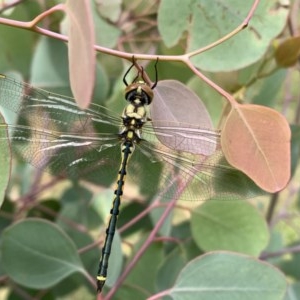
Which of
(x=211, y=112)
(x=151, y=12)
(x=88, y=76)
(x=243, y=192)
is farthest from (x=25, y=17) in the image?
(x=88, y=76)

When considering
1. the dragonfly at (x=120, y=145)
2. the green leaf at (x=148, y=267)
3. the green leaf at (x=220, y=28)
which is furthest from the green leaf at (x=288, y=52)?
the green leaf at (x=148, y=267)

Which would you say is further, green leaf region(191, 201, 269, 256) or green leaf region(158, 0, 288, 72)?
green leaf region(191, 201, 269, 256)

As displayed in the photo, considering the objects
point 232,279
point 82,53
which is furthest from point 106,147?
point 82,53

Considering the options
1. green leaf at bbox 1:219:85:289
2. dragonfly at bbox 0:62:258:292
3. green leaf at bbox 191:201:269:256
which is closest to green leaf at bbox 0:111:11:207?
dragonfly at bbox 0:62:258:292

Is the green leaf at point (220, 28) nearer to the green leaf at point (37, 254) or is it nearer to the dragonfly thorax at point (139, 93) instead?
the dragonfly thorax at point (139, 93)

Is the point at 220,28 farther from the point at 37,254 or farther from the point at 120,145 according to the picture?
the point at 37,254

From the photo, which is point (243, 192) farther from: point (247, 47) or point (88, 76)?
point (88, 76)

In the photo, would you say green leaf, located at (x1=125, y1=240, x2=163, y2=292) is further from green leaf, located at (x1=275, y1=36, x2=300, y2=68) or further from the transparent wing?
green leaf, located at (x1=275, y1=36, x2=300, y2=68)
